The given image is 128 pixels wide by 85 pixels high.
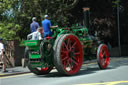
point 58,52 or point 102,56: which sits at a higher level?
point 58,52

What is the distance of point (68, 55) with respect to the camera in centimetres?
984

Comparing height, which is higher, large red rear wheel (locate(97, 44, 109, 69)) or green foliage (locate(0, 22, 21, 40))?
green foliage (locate(0, 22, 21, 40))

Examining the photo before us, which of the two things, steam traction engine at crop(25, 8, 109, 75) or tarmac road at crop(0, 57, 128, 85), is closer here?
tarmac road at crop(0, 57, 128, 85)

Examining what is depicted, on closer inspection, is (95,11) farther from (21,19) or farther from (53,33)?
(53,33)

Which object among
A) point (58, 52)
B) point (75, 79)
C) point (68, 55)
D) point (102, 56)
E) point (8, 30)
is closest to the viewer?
point (75, 79)

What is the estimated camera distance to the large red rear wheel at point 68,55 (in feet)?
30.1

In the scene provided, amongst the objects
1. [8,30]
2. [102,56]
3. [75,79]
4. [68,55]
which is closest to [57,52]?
[68,55]

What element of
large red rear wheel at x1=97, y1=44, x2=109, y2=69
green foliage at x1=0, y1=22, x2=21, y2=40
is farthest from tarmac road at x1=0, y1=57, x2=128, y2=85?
green foliage at x1=0, y1=22, x2=21, y2=40

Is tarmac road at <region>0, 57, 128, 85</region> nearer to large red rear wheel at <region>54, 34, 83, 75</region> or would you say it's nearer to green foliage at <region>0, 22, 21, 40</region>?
large red rear wheel at <region>54, 34, 83, 75</region>

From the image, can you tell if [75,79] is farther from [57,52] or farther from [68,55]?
[68,55]

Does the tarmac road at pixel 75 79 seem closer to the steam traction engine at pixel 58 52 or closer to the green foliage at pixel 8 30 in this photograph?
the steam traction engine at pixel 58 52

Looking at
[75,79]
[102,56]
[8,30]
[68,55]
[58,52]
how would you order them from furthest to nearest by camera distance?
1. [8,30]
2. [102,56]
3. [68,55]
4. [58,52]
5. [75,79]

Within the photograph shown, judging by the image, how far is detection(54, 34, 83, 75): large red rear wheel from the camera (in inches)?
361

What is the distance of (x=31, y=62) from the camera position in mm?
9641
